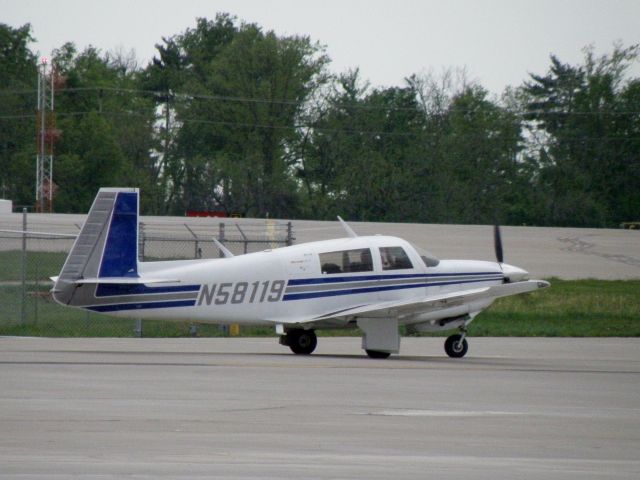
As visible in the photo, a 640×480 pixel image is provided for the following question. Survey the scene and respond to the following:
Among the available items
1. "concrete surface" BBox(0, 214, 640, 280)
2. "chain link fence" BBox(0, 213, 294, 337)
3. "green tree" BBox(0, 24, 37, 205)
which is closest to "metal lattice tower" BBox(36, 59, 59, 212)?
"green tree" BBox(0, 24, 37, 205)

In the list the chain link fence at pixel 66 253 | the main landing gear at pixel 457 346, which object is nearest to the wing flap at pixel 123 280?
the chain link fence at pixel 66 253

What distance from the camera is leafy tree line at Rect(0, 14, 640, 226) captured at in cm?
7294

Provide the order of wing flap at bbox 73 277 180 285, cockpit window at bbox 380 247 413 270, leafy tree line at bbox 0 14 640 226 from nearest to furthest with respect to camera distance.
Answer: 1. wing flap at bbox 73 277 180 285
2. cockpit window at bbox 380 247 413 270
3. leafy tree line at bbox 0 14 640 226

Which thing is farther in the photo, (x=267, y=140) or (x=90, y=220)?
(x=267, y=140)

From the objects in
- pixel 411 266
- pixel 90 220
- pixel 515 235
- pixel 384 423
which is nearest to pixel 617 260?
pixel 515 235

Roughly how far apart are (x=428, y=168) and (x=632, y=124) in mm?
15423

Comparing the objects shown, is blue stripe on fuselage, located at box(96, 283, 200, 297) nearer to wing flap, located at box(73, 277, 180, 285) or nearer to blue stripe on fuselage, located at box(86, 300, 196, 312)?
wing flap, located at box(73, 277, 180, 285)

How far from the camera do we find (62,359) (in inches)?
734

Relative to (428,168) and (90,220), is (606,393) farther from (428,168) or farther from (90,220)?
(428,168)

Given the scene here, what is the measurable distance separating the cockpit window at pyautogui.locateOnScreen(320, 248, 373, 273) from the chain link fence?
457cm

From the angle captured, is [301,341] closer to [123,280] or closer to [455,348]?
[455,348]

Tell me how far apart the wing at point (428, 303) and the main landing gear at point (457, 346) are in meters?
0.63

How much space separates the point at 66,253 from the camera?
37812mm

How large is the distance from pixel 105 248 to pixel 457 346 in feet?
21.0
